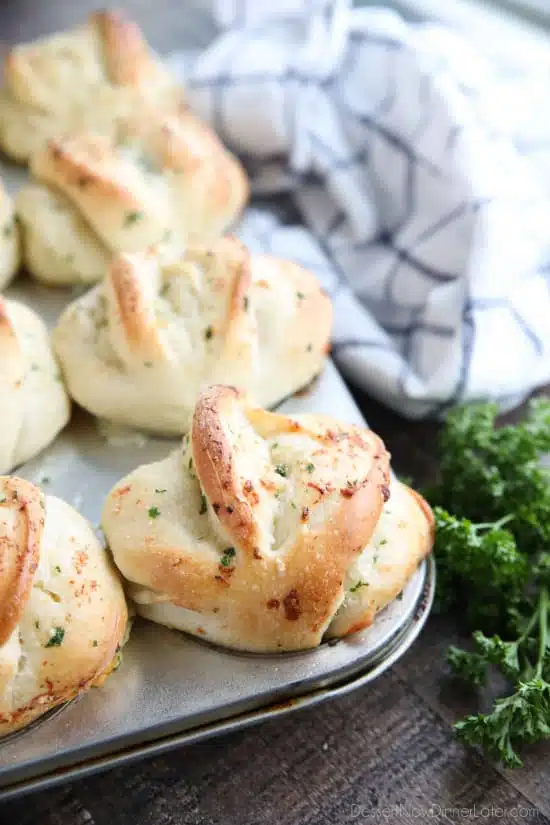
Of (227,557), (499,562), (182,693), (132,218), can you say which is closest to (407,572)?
(499,562)

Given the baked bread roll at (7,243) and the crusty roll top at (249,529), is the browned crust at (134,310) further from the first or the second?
the baked bread roll at (7,243)

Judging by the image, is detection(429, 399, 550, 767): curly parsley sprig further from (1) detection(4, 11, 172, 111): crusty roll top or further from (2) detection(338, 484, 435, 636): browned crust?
(1) detection(4, 11, 172, 111): crusty roll top

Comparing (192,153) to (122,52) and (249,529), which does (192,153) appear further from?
(249,529)

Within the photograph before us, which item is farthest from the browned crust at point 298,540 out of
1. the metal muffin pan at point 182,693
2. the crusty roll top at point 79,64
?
the crusty roll top at point 79,64

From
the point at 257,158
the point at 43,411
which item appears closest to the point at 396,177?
the point at 257,158

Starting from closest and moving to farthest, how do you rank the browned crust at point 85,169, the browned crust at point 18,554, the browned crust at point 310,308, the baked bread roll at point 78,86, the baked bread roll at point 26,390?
the browned crust at point 18,554
the baked bread roll at point 26,390
the browned crust at point 310,308
the browned crust at point 85,169
the baked bread roll at point 78,86
